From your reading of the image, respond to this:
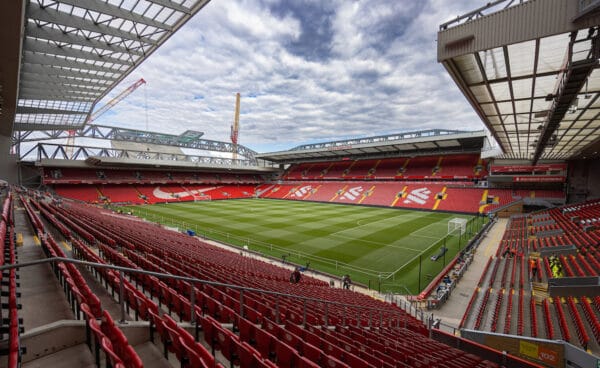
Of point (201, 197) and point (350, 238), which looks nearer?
point (350, 238)

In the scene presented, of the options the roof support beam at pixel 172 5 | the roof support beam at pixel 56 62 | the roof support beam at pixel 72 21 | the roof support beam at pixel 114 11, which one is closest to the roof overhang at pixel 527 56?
the roof support beam at pixel 172 5

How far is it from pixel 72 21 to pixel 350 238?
2034cm

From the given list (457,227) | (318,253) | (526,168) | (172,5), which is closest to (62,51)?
(172,5)

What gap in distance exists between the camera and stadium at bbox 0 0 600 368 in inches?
146

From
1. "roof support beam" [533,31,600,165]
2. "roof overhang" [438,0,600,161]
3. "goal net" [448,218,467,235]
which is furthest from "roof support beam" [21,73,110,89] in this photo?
"goal net" [448,218,467,235]

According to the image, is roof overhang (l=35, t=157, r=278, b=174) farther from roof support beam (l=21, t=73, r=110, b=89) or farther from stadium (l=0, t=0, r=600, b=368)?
roof support beam (l=21, t=73, r=110, b=89)

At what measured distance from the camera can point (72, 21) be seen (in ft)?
35.2

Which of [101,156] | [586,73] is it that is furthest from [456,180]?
[101,156]

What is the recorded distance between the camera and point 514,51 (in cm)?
615

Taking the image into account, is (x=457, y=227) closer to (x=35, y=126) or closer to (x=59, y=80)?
(x=59, y=80)

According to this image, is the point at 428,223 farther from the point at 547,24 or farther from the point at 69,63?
the point at 69,63

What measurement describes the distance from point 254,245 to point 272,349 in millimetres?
16476

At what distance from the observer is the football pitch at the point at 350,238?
606 inches

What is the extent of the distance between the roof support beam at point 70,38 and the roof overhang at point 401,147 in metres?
37.3
